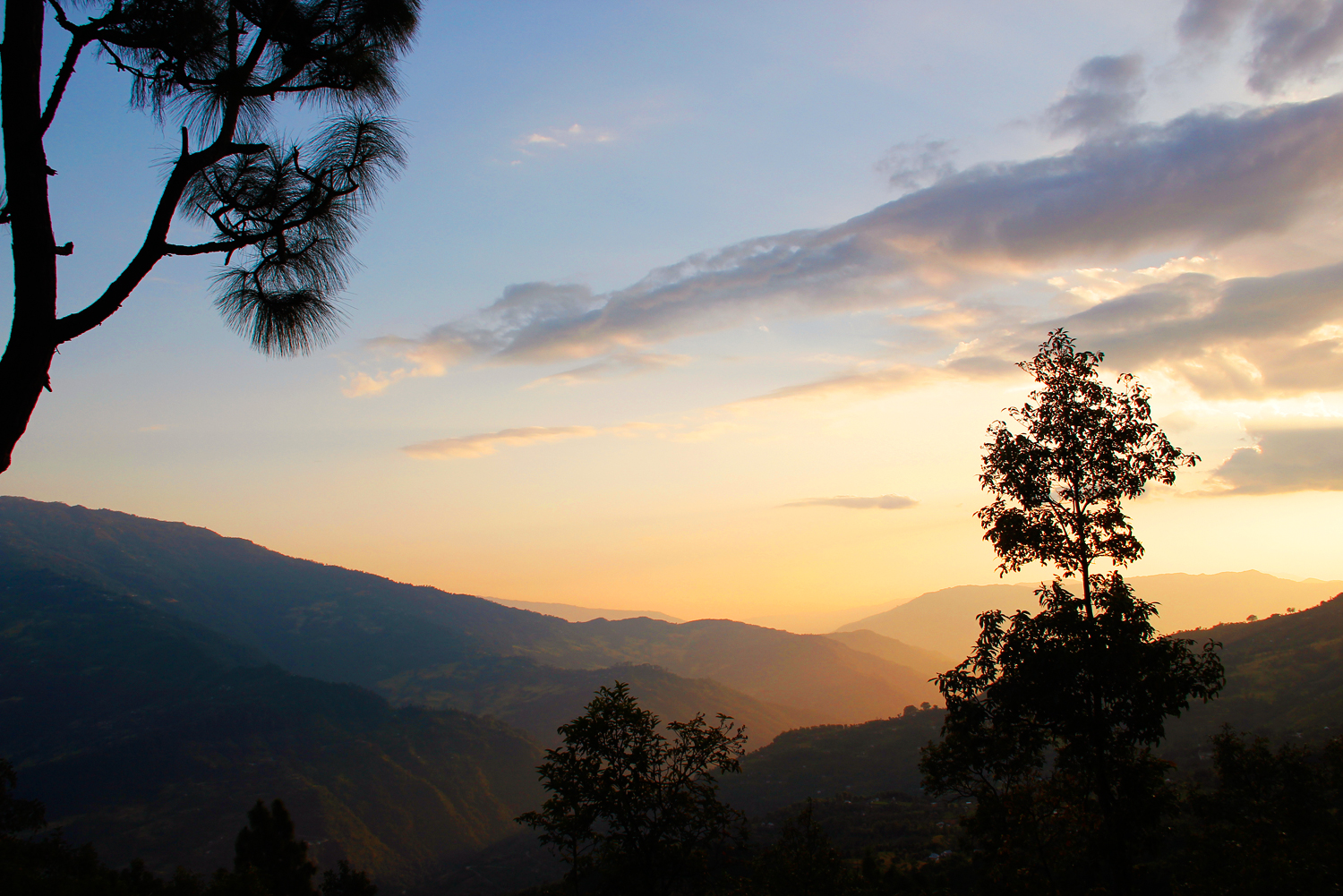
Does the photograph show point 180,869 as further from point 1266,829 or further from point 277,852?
point 1266,829

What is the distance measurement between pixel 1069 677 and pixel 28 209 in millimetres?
16422

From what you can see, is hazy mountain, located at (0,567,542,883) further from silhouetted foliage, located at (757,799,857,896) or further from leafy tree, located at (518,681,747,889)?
leafy tree, located at (518,681,747,889)

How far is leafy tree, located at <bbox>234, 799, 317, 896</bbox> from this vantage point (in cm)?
4731

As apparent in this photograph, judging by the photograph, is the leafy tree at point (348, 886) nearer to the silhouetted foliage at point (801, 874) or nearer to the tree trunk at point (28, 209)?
the silhouetted foliage at point (801, 874)

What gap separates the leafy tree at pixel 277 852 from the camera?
47.3m

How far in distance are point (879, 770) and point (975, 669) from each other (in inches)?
3869

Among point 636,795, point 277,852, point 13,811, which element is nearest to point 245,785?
point 13,811

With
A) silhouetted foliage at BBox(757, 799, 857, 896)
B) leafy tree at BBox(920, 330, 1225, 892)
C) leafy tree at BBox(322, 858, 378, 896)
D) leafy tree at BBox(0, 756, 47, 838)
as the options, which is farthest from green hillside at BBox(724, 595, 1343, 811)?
leafy tree at BBox(0, 756, 47, 838)

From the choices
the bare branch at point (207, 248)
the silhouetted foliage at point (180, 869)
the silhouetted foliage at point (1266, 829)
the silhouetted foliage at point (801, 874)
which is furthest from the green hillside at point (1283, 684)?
the bare branch at point (207, 248)

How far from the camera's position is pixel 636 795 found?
51.6ft

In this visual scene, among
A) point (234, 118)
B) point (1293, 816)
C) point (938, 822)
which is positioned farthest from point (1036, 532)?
point (938, 822)

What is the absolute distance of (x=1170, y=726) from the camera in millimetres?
89938

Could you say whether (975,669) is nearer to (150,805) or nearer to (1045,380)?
(1045,380)

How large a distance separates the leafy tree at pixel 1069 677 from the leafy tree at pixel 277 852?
1963 inches
